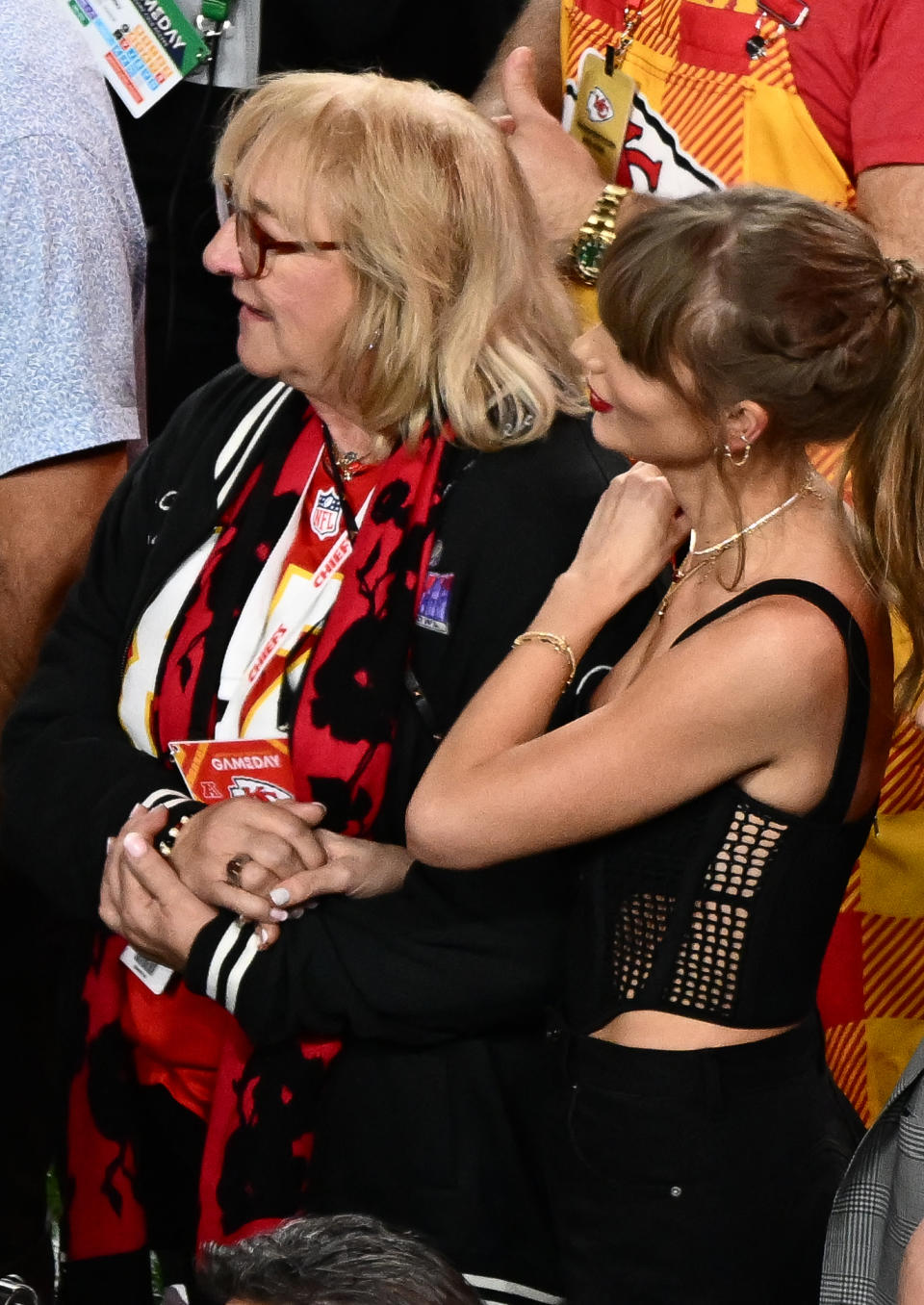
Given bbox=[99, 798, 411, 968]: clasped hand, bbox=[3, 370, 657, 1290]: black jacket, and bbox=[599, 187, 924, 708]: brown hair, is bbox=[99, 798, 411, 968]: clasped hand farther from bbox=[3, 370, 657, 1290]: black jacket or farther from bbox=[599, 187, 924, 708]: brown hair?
bbox=[599, 187, 924, 708]: brown hair

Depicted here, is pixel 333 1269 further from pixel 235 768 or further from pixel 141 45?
pixel 141 45

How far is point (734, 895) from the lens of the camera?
5.41 feet

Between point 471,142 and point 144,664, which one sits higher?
point 471,142

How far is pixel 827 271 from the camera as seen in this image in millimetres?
1592

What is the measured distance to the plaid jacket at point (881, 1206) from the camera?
4.89ft

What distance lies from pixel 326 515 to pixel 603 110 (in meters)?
0.84

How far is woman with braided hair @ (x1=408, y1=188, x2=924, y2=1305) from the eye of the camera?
161cm

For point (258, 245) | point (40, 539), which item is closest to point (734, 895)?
point (258, 245)

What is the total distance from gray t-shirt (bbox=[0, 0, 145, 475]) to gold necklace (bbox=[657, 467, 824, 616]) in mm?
912

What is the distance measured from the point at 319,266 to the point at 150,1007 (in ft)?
3.06

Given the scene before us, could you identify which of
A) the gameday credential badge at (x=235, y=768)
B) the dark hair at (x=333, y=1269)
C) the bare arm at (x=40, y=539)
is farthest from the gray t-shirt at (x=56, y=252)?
the dark hair at (x=333, y=1269)

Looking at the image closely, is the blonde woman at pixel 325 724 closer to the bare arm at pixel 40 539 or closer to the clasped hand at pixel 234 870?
the clasped hand at pixel 234 870

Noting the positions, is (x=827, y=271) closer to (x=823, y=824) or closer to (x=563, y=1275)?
(x=823, y=824)

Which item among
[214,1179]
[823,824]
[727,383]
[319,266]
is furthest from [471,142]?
[214,1179]
